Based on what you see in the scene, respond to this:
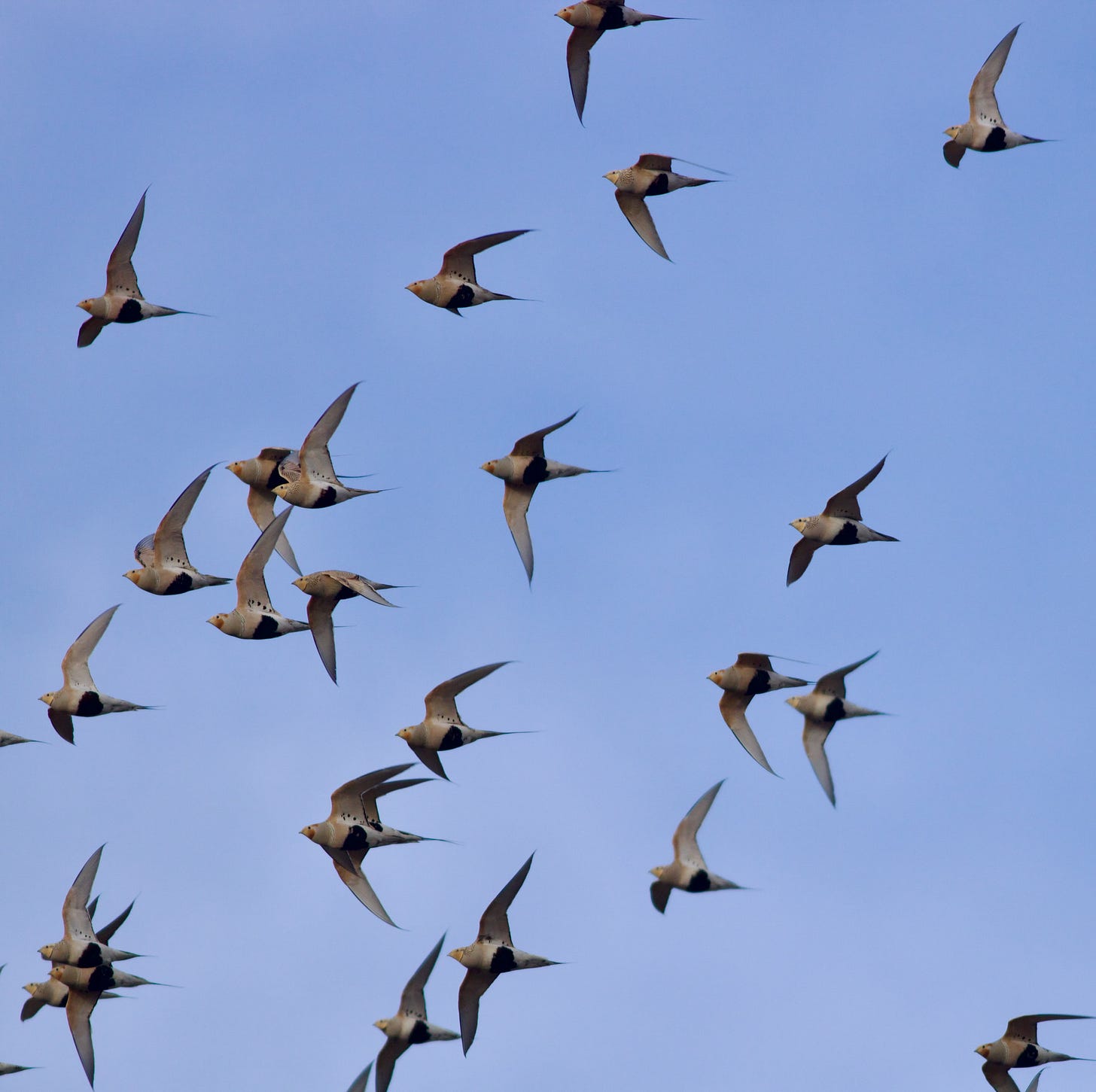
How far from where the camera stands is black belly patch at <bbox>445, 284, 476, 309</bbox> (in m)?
35.2

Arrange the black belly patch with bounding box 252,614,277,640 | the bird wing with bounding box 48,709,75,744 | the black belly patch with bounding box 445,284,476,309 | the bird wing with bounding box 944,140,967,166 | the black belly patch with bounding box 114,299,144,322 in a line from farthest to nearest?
1. the black belly patch with bounding box 114,299,144,322
2. the bird wing with bounding box 944,140,967,166
3. the black belly patch with bounding box 445,284,476,309
4. the bird wing with bounding box 48,709,75,744
5. the black belly patch with bounding box 252,614,277,640

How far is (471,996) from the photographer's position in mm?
31750

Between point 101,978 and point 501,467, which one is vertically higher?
point 501,467

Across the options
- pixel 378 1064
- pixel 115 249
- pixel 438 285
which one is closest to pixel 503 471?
pixel 438 285

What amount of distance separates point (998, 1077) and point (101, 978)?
607 inches

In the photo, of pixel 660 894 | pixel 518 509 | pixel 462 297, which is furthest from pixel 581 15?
pixel 660 894

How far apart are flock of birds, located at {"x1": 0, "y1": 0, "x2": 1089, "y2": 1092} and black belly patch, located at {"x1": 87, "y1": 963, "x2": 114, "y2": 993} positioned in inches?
1.1

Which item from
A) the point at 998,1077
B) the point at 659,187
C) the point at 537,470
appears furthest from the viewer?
the point at 659,187

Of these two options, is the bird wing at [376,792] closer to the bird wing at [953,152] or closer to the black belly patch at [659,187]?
the black belly patch at [659,187]

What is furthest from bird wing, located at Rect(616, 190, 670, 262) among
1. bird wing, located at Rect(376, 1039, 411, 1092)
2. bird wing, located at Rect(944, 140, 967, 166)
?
bird wing, located at Rect(376, 1039, 411, 1092)

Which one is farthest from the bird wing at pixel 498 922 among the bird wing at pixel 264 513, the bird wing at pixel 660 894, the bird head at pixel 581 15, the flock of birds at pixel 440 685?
the bird head at pixel 581 15

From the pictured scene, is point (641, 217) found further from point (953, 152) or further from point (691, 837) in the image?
point (691, 837)

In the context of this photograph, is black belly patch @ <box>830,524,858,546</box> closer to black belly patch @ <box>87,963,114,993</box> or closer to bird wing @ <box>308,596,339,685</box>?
bird wing @ <box>308,596,339,685</box>

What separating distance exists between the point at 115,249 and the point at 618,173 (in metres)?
9.43
